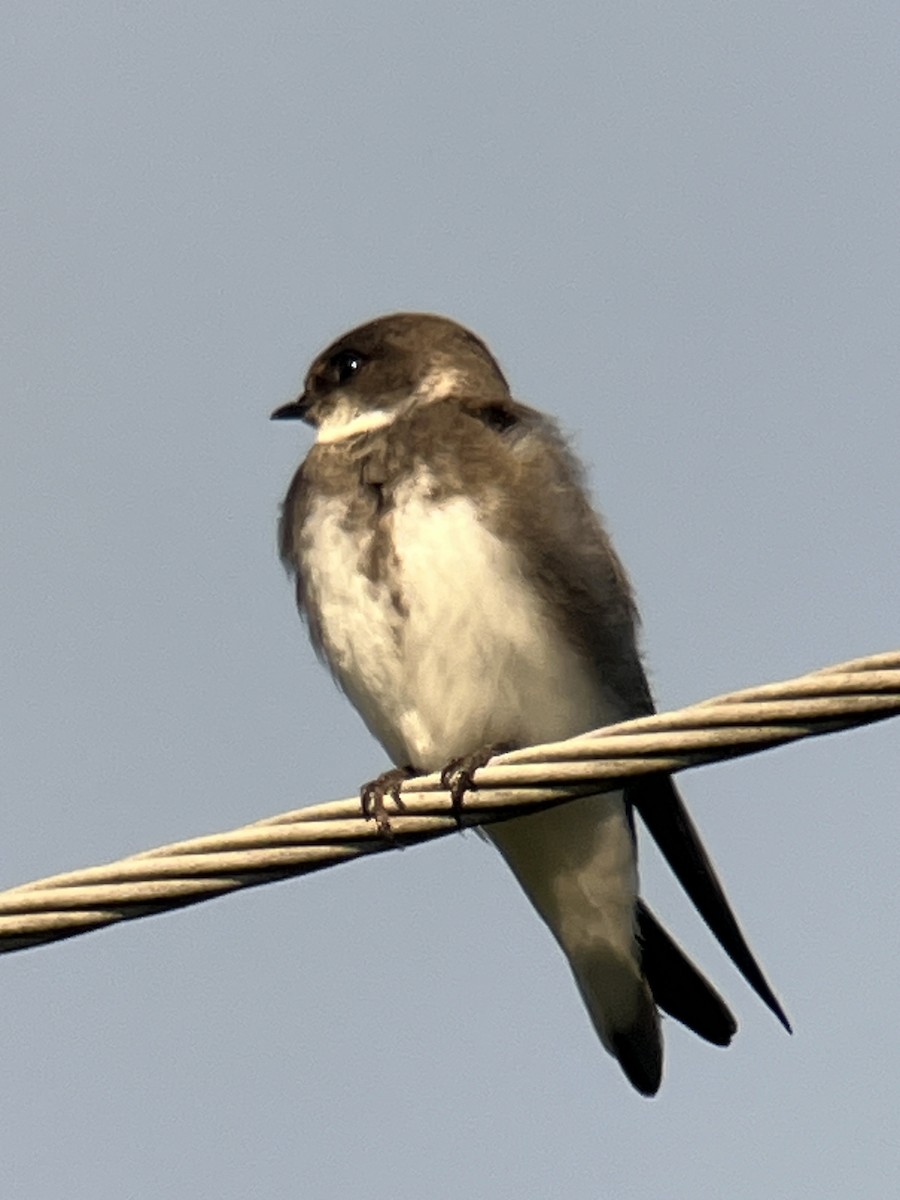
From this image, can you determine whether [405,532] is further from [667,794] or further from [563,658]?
[667,794]

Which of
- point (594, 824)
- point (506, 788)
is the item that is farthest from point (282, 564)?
point (506, 788)

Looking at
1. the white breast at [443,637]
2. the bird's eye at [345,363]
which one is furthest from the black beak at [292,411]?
the white breast at [443,637]

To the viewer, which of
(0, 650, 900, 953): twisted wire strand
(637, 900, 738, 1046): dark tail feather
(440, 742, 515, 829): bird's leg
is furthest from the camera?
(637, 900, 738, 1046): dark tail feather

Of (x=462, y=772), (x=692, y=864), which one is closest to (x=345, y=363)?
(x=692, y=864)

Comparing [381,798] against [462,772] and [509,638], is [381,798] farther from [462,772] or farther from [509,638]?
[509,638]

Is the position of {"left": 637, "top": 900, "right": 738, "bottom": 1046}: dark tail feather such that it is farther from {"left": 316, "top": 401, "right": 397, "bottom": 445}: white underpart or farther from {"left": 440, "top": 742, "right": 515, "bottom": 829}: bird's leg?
{"left": 316, "top": 401, "right": 397, "bottom": 445}: white underpart

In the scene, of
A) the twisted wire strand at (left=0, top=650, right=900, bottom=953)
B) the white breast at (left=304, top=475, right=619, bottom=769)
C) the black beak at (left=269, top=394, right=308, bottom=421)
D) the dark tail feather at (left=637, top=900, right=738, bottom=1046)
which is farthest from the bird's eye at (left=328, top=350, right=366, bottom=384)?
the twisted wire strand at (left=0, top=650, right=900, bottom=953)

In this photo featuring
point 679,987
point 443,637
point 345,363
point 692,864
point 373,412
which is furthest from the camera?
point 345,363
